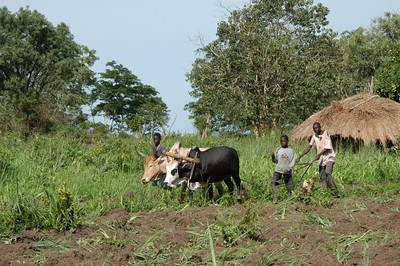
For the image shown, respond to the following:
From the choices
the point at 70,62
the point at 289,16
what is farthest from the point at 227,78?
the point at 70,62

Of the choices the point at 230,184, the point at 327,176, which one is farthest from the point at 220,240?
the point at 327,176

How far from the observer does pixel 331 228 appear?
5445 mm

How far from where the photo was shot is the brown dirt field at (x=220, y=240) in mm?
4371

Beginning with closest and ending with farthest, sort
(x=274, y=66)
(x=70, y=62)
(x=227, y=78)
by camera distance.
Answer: (x=274, y=66)
(x=227, y=78)
(x=70, y=62)

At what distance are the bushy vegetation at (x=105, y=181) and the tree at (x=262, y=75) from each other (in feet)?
12.5

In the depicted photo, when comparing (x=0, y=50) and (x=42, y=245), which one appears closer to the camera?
(x=42, y=245)

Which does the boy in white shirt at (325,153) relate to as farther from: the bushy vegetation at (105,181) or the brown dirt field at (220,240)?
the brown dirt field at (220,240)

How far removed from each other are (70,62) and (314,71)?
18.7 meters

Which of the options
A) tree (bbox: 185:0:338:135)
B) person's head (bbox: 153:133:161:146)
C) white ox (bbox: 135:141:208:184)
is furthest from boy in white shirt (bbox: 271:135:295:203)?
tree (bbox: 185:0:338:135)

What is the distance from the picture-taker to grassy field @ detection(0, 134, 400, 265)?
564 cm

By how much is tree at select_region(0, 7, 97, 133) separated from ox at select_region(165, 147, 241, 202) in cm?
2222

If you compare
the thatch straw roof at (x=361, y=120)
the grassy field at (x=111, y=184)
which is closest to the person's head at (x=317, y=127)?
the grassy field at (x=111, y=184)

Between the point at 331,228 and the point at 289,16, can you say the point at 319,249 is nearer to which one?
the point at 331,228

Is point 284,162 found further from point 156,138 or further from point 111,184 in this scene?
point 111,184
